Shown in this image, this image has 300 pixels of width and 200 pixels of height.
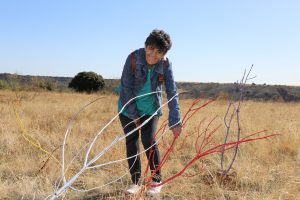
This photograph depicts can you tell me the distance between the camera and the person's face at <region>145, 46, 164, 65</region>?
8.51ft

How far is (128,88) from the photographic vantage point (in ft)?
9.16

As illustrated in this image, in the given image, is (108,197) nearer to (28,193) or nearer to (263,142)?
(28,193)

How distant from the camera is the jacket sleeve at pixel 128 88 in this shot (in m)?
2.79

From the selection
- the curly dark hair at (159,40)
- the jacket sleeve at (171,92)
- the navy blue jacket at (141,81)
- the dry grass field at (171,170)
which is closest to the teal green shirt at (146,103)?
the navy blue jacket at (141,81)

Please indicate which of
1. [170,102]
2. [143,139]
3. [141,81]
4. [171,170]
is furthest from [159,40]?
[171,170]

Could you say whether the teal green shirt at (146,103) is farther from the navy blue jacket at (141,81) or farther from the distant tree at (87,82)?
the distant tree at (87,82)

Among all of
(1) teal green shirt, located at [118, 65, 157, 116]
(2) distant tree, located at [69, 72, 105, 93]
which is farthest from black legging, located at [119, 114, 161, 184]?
(2) distant tree, located at [69, 72, 105, 93]

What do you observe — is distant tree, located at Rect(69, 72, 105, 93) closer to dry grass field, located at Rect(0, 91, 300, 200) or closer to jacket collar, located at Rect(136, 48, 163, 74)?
Answer: dry grass field, located at Rect(0, 91, 300, 200)

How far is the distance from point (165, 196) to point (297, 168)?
62.2 inches

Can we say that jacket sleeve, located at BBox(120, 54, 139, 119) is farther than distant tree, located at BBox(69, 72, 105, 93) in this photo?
No

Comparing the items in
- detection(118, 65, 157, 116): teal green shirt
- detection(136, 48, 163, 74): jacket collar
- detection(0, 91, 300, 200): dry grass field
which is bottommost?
detection(0, 91, 300, 200): dry grass field

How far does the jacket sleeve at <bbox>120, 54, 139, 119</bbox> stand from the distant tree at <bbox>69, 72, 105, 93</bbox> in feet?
83.1

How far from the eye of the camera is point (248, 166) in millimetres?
3643

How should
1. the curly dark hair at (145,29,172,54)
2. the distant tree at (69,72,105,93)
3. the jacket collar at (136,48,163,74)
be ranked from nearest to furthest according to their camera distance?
1. the curly dark hair at (145,29,172,54)
2. the jacket collar at (136,48,163,74)
3. the distant tree at (69,72,105,93)
